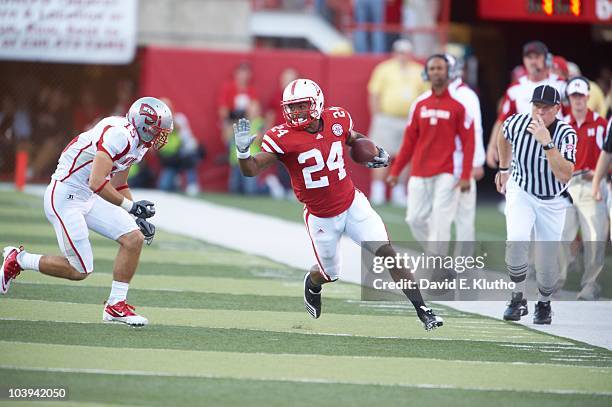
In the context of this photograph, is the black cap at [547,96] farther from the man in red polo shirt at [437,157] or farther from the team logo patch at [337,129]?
the man in red polo shirt at [437,157]

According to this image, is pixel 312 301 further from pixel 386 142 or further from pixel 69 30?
pixel 69 30

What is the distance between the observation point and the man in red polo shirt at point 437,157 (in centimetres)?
1102

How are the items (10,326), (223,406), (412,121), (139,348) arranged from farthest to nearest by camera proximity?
1. (412,121)
2. (10,326)
3. (139,348)
4. (223,406)

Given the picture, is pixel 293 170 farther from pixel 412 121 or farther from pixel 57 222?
pixel 412 121

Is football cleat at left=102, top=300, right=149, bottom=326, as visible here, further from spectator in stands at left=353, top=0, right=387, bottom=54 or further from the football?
spectator in stands at left=353, top=0, right=387, bottom=54

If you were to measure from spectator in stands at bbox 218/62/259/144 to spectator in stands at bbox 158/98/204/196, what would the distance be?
62 cm

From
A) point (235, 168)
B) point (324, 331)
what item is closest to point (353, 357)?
point (324, 331)

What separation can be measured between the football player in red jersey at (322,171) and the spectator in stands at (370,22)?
1165 centimetres

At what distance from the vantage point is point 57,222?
8.45m

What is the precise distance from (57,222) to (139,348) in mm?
1331

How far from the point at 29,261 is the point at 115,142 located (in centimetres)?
119

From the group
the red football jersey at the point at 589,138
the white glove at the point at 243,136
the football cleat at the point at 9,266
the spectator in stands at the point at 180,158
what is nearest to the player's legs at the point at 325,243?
the white glove at the point at 243,136

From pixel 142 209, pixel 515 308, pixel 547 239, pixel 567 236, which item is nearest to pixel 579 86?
pixel 567 236

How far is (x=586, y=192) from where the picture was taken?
10891 mm
